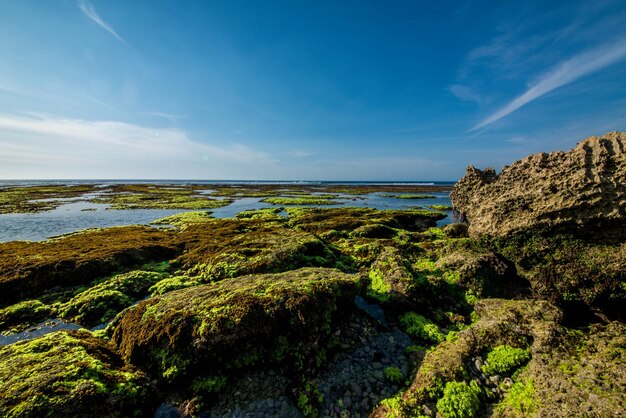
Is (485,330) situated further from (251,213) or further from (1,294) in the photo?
(251,213)

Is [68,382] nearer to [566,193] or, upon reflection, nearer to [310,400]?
[310,400]

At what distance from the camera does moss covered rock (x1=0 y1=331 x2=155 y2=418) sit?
23.0ft

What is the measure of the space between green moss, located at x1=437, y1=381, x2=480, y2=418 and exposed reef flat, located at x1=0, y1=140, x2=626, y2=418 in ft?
0.12

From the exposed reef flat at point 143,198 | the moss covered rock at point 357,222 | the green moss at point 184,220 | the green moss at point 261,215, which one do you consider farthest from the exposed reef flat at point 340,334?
the exposed reef flat at point 143,198

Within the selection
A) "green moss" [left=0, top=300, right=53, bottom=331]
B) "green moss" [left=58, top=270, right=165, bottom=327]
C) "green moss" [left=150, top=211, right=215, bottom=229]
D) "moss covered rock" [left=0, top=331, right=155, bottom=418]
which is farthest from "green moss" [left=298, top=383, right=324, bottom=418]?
"green moss" [left=150, top=211, right=215, bottom=229]

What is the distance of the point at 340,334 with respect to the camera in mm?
11281

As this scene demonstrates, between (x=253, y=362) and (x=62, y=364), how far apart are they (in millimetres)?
6020

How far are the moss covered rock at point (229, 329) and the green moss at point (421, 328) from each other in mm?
3174

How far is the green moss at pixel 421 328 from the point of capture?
11193 millimetres

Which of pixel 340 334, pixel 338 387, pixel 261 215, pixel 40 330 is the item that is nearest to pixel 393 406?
pixel 338 387

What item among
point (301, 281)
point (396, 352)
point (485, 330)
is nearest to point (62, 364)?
point (301, 281)

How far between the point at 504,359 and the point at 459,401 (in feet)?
8.80

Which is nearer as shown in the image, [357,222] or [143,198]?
[357,222]

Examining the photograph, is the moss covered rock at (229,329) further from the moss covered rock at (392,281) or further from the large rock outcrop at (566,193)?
the large rock outcrop at (566,193)
